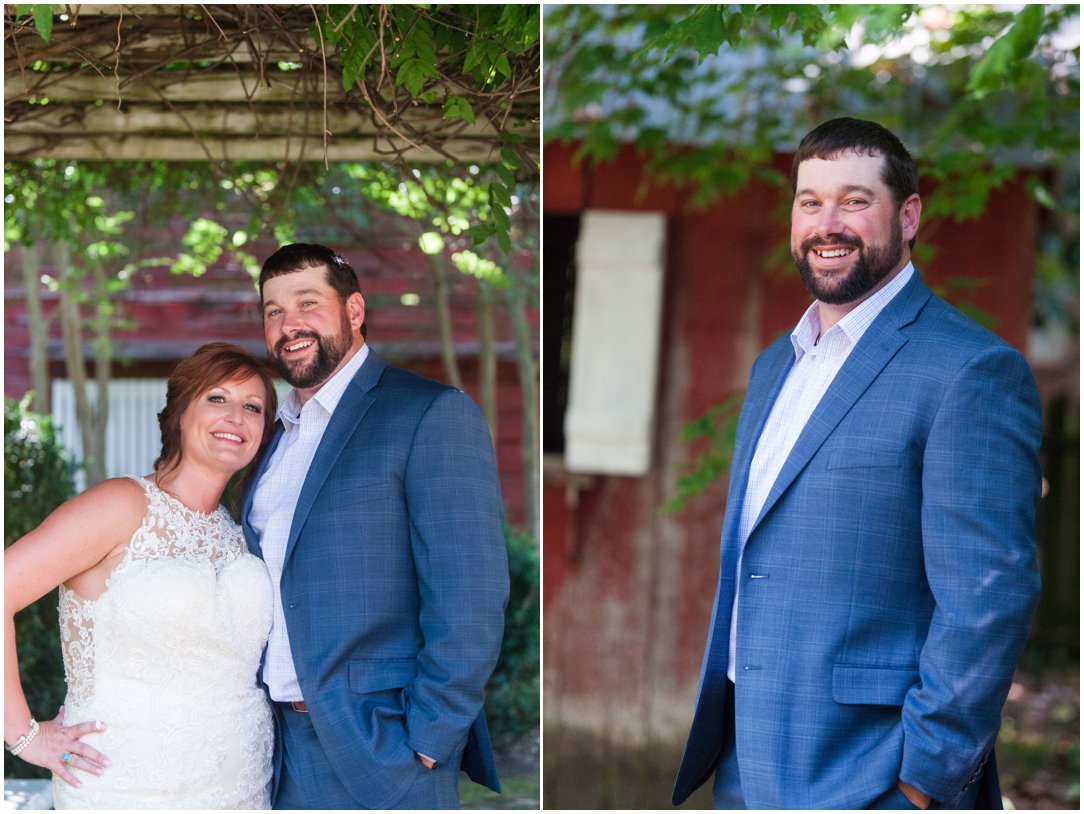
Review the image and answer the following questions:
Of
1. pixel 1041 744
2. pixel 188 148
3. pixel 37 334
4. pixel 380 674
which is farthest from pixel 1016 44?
pixel 1041 744

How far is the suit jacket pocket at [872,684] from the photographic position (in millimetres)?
2094

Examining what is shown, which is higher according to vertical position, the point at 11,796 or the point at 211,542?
the point at 211,542

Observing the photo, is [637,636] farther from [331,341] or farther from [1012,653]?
[1012,653]

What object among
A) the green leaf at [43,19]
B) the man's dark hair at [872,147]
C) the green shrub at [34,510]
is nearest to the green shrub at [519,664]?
the green shrub at [34,510]

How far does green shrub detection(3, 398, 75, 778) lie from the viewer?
4531 mm

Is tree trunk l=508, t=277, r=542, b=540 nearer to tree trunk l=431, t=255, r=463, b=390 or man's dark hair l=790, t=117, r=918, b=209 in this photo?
tree trunk l=431, t=255, r=463, b=390

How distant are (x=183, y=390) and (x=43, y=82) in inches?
46.7

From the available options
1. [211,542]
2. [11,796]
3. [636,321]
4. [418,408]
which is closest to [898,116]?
[636,321]

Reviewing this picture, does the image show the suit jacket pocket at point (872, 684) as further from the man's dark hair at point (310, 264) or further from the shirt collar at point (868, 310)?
the man's dark hair at point (310, 264)

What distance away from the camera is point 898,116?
5652mm

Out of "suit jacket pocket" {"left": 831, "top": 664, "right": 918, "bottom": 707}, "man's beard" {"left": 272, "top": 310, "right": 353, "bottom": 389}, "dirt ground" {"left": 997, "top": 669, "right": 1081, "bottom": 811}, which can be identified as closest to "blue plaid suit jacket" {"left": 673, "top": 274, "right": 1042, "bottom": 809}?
"suit jacket pocket" {"left": 831, "top": 664, "right": 918, "bottom": 707}

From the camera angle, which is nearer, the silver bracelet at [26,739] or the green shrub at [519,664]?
the silver bracelet at [26,739]

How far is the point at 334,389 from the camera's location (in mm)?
2717

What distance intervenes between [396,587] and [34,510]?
298 centimetres
